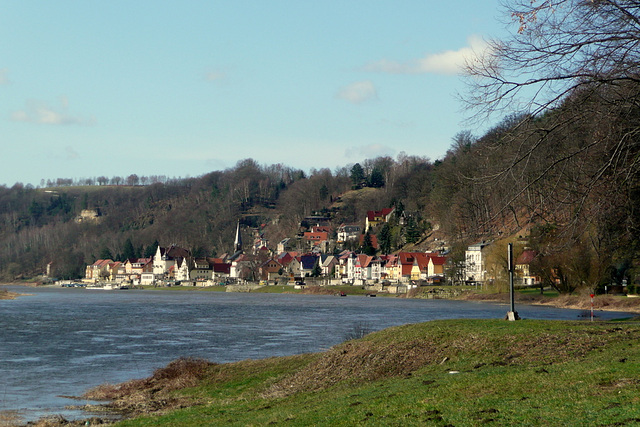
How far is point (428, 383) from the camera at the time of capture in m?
15.7

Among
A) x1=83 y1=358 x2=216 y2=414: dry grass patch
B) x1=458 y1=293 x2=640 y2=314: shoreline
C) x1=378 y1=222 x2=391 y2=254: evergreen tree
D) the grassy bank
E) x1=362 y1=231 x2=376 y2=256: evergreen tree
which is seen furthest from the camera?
x1=362 y1=231 x2=376 y2=256: evergreen tree

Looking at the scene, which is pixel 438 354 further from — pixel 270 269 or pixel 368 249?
pixel 270 269

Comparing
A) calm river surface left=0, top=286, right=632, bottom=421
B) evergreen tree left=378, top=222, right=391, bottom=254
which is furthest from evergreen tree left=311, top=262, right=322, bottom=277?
calm river surface left=0, top=286, right=632, bottom=421

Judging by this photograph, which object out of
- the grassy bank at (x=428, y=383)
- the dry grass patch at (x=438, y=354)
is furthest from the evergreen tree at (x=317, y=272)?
the dry grass patch at (x=438, y=354)

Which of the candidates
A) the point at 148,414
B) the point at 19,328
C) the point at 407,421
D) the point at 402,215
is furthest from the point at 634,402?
the point at 402,215

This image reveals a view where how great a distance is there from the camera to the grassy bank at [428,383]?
38.8ft

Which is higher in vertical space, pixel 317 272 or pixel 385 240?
pixel 385 240

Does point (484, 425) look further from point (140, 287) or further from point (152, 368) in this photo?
point (140, 287)

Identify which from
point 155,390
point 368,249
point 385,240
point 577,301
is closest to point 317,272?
point 368,249

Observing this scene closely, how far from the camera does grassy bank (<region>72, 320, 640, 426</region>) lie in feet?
38.8

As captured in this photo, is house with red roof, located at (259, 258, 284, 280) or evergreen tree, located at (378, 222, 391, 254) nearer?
evergreen tree, located at (378, 222, 391, 254)

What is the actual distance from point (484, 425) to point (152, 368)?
2114 cm

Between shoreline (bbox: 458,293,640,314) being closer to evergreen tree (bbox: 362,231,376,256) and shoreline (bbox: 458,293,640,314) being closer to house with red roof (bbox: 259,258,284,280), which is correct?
evergreen tree (bbox: 362,231,376,256)

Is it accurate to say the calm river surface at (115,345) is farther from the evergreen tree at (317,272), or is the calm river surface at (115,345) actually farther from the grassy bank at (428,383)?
the evergreen tree at (317,272)
